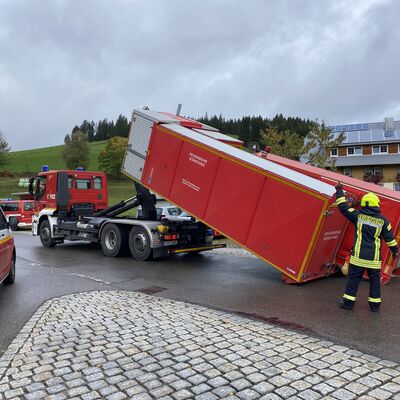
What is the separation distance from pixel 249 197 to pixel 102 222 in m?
5.55

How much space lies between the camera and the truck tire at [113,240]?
11641 millimetres

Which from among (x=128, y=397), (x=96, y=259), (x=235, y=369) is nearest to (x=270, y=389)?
(x=235, y=369)

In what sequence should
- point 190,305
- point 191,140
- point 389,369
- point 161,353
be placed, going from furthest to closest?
point 191,140 < point 190,305 < point 161,353 < point 389,369

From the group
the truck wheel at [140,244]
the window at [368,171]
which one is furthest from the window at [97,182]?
the window at [368,171]

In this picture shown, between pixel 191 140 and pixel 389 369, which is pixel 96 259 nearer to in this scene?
pixel 191 140

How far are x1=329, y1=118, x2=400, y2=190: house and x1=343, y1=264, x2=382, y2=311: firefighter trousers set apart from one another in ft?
147

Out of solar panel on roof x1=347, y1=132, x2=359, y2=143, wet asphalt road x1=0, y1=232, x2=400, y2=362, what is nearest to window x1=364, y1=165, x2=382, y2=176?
solar panel on roof x1=347, y1=132, x2=359, y2=143

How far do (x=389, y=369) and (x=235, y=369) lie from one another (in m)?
1.44

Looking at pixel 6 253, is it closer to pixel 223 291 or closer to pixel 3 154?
pixel 223 291

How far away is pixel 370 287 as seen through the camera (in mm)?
6152

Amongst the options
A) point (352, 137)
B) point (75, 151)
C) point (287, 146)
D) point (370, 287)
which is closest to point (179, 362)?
point (370, 287)

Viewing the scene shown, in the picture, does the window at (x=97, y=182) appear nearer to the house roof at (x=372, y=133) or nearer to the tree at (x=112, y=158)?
the house roof at (x=372, y=133)

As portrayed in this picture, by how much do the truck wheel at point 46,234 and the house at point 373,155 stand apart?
40.7 meters

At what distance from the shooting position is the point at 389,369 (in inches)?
156
